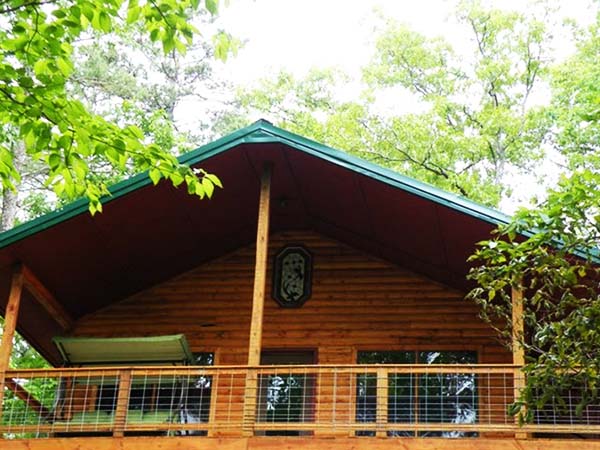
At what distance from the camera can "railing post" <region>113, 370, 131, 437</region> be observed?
9000 mm

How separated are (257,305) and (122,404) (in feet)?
5.58

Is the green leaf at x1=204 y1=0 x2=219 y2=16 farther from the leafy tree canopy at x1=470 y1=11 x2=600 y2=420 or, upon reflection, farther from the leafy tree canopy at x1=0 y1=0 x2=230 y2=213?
the leafy tree canopy at x1=470 y1=11 x2=600 y2=420

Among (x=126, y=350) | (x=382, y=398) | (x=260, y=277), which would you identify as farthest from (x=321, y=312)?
(x=382, y=398)

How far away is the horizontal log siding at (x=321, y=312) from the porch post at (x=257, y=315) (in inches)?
80.3

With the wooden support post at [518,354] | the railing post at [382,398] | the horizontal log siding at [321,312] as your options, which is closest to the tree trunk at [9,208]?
the horizontal log siding at [321,312]

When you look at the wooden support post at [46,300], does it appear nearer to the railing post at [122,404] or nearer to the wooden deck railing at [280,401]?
the wooden deck railing at [280,401]

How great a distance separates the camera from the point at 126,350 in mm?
10391

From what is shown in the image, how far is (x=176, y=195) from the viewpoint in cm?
996

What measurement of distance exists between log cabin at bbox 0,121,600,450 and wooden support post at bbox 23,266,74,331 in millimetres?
23

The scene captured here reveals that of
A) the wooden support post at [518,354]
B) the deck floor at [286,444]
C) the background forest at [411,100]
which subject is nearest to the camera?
the deck floor at [286,444]

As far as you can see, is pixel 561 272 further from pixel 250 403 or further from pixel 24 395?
pixel 24 395

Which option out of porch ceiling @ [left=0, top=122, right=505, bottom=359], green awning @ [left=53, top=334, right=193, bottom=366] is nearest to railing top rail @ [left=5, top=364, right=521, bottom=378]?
green awning @ [left=53, top=334, right=193, bottom=366]

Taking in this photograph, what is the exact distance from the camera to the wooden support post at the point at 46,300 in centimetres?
1005

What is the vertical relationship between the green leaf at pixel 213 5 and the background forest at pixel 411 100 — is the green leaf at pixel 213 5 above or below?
below
